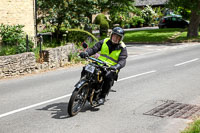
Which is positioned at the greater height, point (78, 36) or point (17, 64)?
point (78, 36)

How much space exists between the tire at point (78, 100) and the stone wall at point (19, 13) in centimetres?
1240

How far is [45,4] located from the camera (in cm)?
2116

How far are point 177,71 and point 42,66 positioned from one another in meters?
5.63

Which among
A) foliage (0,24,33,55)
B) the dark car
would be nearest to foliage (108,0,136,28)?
foliage (0,24,33,55)

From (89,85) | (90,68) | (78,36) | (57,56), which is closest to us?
(90,68)

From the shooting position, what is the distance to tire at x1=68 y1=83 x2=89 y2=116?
6854mm

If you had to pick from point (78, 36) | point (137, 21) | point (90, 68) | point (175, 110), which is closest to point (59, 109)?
point (90, 68)

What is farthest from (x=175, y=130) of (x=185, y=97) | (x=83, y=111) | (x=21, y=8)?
(x=21, y=8)

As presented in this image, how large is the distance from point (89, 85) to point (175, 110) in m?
2.12

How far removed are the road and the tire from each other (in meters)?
0.14

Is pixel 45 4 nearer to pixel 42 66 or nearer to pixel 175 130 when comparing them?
pixel 42 66

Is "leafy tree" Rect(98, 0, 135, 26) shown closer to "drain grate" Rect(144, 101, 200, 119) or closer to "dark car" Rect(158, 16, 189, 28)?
"dark car" Rect(158, 16, 189, 28)

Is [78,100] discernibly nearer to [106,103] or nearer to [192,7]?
[106,103]

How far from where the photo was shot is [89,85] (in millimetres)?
7262
